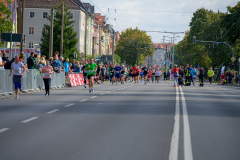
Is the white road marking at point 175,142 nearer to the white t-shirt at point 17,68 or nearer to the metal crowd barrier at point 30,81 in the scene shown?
the white t-shirt at point 17,68

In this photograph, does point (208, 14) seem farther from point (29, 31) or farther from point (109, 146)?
point (109, 146)

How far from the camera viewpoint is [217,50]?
73.0 metres

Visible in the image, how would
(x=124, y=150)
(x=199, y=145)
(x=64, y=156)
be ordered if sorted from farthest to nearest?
(x=199, y=145) → (x=124, y=150) → (x=64, y=156)

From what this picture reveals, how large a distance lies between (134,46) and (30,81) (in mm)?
89927

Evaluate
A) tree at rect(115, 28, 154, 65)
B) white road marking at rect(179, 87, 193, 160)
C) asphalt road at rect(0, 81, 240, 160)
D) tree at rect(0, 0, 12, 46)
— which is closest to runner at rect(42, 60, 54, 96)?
asphalt road at rect(0, 81, 240, 160)

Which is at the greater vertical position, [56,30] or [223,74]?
[56,30]

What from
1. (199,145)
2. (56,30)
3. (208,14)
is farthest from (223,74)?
(199,145)

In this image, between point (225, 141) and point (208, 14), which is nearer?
point (225, 141)

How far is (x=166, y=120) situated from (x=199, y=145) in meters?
3.75

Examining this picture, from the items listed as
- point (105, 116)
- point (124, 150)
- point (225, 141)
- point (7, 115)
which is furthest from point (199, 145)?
point (7, 115)

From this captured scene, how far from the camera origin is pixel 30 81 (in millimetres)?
23484

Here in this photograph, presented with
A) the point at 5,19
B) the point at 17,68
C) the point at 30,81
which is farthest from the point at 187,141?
the point at 5,19

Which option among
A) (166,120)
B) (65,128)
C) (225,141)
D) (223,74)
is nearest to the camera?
(225,141)

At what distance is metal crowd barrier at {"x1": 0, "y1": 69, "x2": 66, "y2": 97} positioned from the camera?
64.2ft
